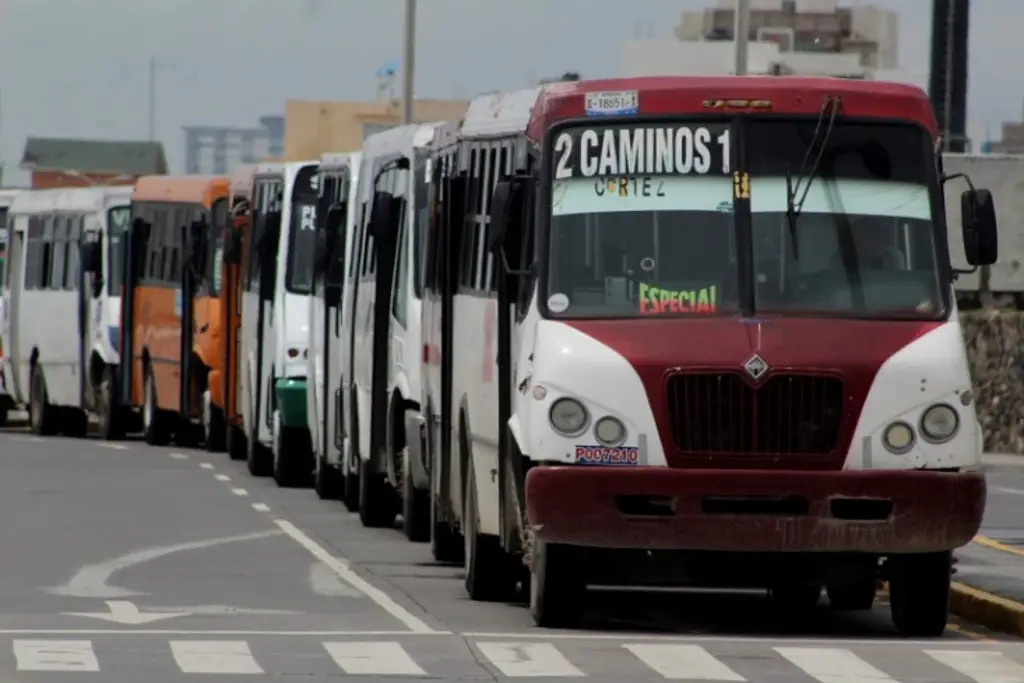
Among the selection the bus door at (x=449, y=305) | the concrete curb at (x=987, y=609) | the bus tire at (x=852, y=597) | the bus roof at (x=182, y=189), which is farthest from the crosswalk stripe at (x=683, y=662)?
the bus roof at (x=182, y=189)

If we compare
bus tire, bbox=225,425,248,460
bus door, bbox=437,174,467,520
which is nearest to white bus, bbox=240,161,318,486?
bus tire, bbox=225,425,248,460

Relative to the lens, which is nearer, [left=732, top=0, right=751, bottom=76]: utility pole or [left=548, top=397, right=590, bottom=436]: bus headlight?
[left=548, top=397, right=590, bottom=436]: bus headlight

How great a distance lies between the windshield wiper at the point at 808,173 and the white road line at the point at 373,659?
2858 millimetres

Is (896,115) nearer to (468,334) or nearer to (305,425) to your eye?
(468,334)

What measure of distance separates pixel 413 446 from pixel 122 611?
4.94 metres

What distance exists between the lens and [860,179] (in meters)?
15.3

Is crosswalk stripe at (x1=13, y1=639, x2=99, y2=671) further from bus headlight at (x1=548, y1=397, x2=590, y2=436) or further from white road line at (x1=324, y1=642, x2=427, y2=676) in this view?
bus headlight at (x1=548, y1=397, x2=590, y2=436)

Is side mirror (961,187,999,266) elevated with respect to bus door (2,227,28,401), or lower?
elevated

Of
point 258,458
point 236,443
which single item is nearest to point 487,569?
point 258,458

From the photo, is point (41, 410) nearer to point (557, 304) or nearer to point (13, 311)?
point (13, 311)

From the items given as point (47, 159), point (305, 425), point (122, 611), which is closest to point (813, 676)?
point (122, 611)

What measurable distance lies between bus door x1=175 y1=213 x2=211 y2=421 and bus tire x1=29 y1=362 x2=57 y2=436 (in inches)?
215

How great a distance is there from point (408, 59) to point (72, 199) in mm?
9198

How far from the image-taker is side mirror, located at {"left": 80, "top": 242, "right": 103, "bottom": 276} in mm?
39375
